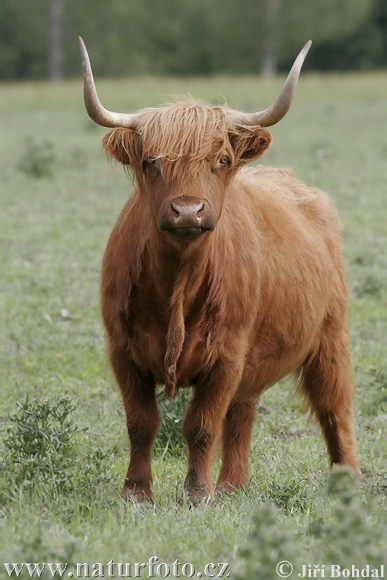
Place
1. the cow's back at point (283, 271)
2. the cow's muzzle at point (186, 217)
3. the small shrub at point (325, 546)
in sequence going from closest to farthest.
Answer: the small shrub at point (325, 546)
the cow's muzzle at point (186, 217)
the cow's back at point (283, 271)

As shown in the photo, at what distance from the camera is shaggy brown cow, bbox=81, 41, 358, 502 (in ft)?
13.5

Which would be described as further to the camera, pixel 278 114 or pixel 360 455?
pixel 360 455

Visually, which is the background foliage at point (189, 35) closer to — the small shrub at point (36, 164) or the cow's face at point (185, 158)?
the small shrub at point (36, 164)

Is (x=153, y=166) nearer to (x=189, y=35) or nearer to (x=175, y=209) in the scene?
(x=175, y=209)

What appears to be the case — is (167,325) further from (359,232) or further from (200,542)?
(359,232)

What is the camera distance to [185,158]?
4078 mm

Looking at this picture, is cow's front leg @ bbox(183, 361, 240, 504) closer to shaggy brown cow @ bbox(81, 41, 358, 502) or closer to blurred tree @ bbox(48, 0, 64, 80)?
shaggy brown cow @ bbox(81, 41, 358, 502)

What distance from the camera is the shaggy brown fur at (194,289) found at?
4184 mm

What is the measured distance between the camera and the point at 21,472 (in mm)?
4336

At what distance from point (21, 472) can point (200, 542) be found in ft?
3.90

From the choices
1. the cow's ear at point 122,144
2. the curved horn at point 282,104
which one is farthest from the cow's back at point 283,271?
the cow's ear at point 122,144

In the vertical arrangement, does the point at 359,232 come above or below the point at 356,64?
below

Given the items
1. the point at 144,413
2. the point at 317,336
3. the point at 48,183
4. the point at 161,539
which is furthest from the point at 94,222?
the point at 161,539

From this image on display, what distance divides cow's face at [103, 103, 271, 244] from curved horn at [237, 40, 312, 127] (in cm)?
5
